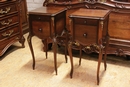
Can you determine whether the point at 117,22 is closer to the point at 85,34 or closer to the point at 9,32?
the point at 85,34

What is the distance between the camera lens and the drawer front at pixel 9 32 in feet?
8.12

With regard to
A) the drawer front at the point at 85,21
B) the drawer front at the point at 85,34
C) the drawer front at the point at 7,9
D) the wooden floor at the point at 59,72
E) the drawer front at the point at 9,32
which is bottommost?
the wooden floor at the point at 59,72

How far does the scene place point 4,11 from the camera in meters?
2.44

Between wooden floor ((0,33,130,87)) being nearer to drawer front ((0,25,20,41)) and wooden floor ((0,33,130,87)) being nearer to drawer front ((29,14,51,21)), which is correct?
drawer front ((0,25,20,41))

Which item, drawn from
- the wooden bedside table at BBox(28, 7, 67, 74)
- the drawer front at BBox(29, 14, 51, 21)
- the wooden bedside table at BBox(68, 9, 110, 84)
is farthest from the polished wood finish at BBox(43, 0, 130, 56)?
the drawer front at BBox(29, 14, 51, 21)

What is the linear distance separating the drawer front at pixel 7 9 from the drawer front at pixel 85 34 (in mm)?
1173

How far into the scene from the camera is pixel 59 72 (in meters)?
2.16

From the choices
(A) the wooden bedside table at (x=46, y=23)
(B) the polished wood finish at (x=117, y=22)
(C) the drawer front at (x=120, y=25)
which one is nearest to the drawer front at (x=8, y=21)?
(A) the wooden bedside table at (x=46, y=23)

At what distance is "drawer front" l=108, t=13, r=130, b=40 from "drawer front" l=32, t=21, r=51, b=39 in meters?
0.84

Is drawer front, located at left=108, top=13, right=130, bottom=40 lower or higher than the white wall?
lower

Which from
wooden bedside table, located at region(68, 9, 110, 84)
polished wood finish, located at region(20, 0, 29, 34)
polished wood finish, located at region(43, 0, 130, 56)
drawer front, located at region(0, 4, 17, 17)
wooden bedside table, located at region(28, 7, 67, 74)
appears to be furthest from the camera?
polished wood finish, located at region(20, 0, 29, 34)

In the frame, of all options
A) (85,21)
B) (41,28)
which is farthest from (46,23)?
(85,21)

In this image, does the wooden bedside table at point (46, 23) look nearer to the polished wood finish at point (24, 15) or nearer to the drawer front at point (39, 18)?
the drawer front at point (39, 18)

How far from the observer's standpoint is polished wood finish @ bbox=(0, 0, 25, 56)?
2443 millimetres
